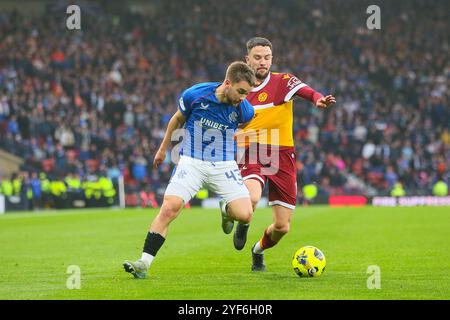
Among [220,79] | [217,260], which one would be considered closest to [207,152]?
[217,260]

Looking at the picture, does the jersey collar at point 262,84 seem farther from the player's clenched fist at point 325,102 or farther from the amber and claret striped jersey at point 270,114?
the player's clenched fist at point 325,102

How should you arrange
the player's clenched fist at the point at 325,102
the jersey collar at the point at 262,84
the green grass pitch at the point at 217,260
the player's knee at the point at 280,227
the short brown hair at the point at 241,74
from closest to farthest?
the green grass pitch at the point at 217,260, the short brown hair at the point at 241,74, the player's clenched fist at the point at 325,102, the player's knee at the point at 280,227, the jersey collar at the point at 262,84

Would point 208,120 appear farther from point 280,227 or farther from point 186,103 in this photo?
point 280,227

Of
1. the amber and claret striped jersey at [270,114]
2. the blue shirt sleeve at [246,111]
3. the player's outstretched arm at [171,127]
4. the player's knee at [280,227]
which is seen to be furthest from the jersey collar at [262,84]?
the player's knee at [280,227]

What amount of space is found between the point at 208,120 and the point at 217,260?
10.4 ft

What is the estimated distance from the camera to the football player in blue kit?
31.4ft

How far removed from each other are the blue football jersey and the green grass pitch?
4.54 feet

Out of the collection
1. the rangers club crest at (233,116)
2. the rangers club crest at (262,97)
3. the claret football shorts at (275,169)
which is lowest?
the claret football shorts at (275,169)

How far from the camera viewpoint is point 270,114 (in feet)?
35.8

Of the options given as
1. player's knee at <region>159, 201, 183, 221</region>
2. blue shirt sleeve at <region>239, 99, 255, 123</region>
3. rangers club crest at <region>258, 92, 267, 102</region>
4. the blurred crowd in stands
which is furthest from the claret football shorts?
the blurred crowd in stands

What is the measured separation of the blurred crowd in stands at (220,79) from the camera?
111ft

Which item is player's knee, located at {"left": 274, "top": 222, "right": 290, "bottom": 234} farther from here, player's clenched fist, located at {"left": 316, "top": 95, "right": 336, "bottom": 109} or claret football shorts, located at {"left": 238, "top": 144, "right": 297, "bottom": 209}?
player's clenched fist, located at {"left": 316, "top": 95, "right": 336, "bottom": 109}

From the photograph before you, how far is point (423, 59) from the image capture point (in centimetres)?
4094
